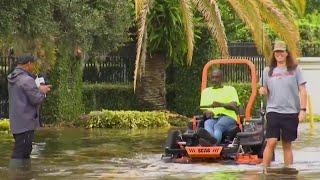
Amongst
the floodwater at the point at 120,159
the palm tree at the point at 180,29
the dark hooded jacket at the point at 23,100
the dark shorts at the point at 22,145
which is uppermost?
the palm tree at the point at 180,29

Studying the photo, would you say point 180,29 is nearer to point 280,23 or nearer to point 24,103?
point 280,23

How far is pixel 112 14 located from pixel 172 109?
515cm

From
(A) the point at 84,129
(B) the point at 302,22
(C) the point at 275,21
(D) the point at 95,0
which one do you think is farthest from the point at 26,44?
(B) the point at 302,22

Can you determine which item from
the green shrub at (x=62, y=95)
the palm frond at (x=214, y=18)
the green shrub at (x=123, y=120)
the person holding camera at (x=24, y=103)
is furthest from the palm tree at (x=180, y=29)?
the person holding camera at (x=24, y=103)

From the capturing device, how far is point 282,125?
1095 cm

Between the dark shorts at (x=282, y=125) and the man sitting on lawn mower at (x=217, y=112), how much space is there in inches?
46.1

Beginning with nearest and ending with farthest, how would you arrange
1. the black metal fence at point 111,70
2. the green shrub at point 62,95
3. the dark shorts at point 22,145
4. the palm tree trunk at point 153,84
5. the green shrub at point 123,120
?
the dark shorts at point 22,145, the green shrub at point 123,120, the green shrub at point 62,95, the palm tree trunk at point 153,84, the black metal fence at point 111,70

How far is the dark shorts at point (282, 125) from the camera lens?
10.9 metres

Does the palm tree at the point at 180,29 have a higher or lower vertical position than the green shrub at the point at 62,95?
higher

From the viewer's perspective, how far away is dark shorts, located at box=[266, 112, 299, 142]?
10.9 metres

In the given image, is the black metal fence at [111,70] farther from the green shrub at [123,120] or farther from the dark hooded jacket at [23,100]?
the dark hooded jacket at [23,100]

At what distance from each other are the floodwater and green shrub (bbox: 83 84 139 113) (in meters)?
4.06

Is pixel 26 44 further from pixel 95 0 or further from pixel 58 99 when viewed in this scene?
pixel 58 99

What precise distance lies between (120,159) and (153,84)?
28.8 feet
